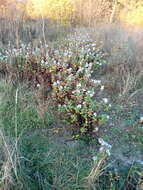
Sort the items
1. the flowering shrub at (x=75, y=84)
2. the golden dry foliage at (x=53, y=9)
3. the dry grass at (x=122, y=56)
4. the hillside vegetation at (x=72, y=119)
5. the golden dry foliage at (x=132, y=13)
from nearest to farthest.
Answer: the hillside vegetation at (x=72, y=119), the flowering shrub at (x=75, y=84), the dry grass at (x=122, y=56), the golden dry foliage at (x=53, y=9), the golden dry foliage at (x=132, y=13)

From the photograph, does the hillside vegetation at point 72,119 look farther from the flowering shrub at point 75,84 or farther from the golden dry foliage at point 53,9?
the golden dry foliage at point 53,9

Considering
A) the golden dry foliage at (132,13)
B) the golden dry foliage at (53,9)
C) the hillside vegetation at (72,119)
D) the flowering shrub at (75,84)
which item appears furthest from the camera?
the golden dry foliage at (132,13)

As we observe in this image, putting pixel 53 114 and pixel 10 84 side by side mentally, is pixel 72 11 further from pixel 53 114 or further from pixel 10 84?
pixel 53 114

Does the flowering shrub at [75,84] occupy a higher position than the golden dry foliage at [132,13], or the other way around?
the golden dry foliage at [132,13]

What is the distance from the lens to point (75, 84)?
7.43 feet

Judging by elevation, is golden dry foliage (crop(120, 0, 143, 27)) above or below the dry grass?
above

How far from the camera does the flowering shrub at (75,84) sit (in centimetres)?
190

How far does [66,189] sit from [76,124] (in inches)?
25.7

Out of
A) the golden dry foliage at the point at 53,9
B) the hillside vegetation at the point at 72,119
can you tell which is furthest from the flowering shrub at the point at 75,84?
the golden dry foliage at the point at 53,9

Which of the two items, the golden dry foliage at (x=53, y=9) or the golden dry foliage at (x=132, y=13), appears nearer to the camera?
the golden dry foliage at (x=53, y=9)

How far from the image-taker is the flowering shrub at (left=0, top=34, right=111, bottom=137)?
1.90 meters

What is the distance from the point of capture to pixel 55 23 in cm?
513

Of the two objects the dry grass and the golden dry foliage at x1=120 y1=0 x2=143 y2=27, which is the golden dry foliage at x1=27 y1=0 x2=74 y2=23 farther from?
the golden dry foliage at x1=120 y1=0 x2=143 y2=27

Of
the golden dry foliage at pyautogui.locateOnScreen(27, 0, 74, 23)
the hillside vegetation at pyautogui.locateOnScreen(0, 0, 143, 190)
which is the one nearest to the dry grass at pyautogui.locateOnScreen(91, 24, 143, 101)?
the hillside vegetation at pyautogui.locateOnScreen(0, 0, 143, 190)
